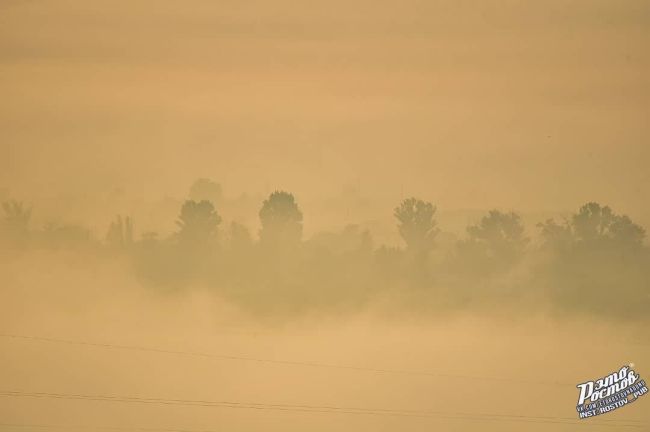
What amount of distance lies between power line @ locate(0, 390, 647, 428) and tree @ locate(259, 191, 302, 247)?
79 centimetres

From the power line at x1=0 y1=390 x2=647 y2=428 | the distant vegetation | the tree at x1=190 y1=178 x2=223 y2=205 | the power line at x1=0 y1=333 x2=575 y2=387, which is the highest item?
the tree at x1=190 y1=178 x2=223 y2=205

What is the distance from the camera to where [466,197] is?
17.3 feet

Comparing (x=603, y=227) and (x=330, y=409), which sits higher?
(x=603, y=227)

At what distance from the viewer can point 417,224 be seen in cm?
525

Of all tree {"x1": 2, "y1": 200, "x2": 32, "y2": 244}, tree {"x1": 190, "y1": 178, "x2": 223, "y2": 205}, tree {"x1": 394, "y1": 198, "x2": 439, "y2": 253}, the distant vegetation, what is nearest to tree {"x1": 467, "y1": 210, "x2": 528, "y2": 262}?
the distant vegetation

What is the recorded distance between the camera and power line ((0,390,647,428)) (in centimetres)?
517

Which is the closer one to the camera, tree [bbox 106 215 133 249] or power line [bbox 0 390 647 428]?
power line [bbox 0 390 647 428]

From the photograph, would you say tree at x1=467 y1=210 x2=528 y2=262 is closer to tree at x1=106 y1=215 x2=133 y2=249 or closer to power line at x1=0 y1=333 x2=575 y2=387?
power line at x1=0 y1=333 x2=575 y2=387

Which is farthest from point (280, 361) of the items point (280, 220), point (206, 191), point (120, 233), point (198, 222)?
point (120, 233)

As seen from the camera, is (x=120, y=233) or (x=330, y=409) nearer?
(x=330, y=409)

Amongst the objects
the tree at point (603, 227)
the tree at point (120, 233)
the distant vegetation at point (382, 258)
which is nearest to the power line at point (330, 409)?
the distant vegetation at point (382, 258)

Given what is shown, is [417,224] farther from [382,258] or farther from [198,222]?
[198,222]

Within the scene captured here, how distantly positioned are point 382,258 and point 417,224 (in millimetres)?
239

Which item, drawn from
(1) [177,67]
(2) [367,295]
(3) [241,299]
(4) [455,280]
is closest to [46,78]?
(1) [177,67]
